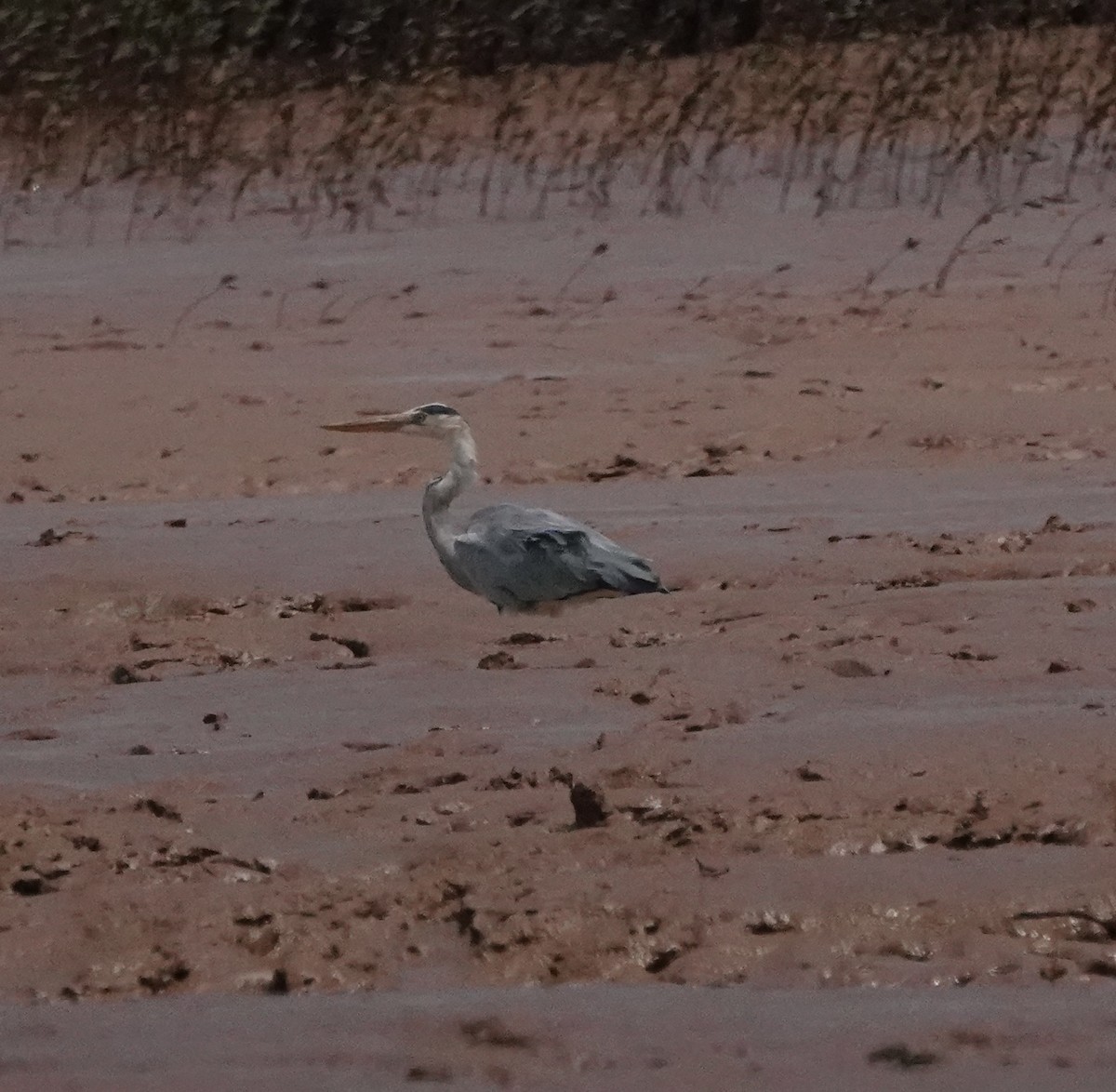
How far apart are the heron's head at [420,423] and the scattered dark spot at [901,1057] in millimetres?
4146

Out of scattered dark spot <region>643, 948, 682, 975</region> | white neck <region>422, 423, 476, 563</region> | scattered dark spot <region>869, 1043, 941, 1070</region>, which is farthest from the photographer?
white neck <region>422, 423, 476, 563</region>

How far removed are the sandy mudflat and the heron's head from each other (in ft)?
0.85

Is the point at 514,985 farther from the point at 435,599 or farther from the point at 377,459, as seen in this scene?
the point at 377,459

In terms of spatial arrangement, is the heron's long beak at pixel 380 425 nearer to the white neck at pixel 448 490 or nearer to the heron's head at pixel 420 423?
the heron's head at pixel 420 423

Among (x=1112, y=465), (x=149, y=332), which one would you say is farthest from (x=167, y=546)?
(x=149, y=332)

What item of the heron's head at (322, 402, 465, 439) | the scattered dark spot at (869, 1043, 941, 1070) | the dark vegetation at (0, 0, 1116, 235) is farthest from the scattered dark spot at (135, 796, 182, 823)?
the dark vegetation at (0, 0, 1116, 235)

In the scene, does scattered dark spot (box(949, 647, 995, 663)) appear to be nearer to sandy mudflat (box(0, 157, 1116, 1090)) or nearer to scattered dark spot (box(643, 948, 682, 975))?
sandy mudflat (box(0, 157, 1116, 1090))

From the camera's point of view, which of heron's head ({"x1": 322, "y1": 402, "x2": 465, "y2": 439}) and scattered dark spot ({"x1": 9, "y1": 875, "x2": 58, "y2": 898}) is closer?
scattered dark spot ({"x1": 9, "y1": 875, "x2": 58, "y2": 898})

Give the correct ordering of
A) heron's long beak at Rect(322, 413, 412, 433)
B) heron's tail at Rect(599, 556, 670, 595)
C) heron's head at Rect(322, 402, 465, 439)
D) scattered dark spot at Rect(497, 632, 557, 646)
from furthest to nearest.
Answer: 1. heron's long beak at Rect(322, 413, 412, 433)
2. heron's head at Rect(322, 402, 465, 439)
3. heron's tail at Rect(599, 556, 670, 595)
4. scattered dark spot at Rect(497, 632, 557, 646)

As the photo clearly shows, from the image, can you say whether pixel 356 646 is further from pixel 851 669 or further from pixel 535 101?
pixel 535 101

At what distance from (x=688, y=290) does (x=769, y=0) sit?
23.5 feet

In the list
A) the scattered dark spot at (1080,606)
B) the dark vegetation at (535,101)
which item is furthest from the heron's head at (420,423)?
the dark vegetation at (535,101)

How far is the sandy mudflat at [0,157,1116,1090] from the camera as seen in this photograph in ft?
12.4

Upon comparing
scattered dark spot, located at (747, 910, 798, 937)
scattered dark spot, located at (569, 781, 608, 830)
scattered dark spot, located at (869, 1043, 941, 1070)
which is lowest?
scattered dark spot, located at (869, 1043, 941, 1070)
